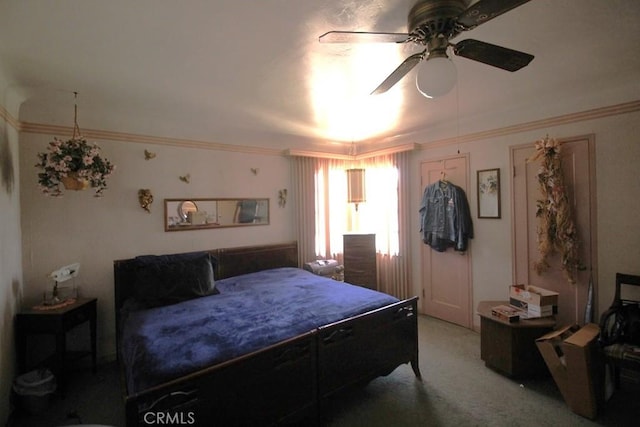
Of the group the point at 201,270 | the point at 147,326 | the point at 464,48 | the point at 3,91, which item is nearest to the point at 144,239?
the point at 201,270

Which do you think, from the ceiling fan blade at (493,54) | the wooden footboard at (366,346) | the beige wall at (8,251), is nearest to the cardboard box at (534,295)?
the wooden footboard at (366,346)

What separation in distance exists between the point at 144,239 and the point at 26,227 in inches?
35.5

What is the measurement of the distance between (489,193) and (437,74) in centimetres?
239

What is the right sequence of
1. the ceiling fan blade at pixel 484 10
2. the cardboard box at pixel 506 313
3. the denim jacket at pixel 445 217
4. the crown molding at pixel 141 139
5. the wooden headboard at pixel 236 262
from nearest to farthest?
the ceiling fan blade at pixel 484 10 < the cardboard box at pixel 506 313 < the crown molding at pixel 141 139 < the wooden headboard at pixel 236 262 < the denim jacket at pixel 445 217

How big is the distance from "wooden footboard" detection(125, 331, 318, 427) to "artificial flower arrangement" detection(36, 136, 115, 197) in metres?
1.92

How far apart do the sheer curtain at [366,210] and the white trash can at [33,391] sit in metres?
2.78

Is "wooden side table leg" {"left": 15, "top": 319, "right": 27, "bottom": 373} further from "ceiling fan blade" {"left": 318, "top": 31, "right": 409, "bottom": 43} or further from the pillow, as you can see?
"ceiling fan blade" {"left": 318, "top": 31, "right": 409, "bottom": 43}

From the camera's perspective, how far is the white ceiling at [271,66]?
1454 millimetres

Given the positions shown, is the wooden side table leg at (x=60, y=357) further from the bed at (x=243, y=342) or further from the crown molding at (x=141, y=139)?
the crown molding at (x=141, y=139)

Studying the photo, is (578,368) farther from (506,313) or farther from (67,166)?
(67,166)

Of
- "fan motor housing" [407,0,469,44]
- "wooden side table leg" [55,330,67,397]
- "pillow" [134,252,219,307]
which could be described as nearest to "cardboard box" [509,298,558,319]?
"fan motor housing" [407,0,469,44]

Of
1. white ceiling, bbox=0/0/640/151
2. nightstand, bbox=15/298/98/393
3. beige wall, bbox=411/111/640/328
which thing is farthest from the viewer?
beige wall, bbox=411/111/640/328

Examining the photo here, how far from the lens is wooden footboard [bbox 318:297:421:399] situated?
6.44 feet

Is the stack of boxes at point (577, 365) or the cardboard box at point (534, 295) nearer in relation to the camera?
the stack of boxes at point (577, 365)
